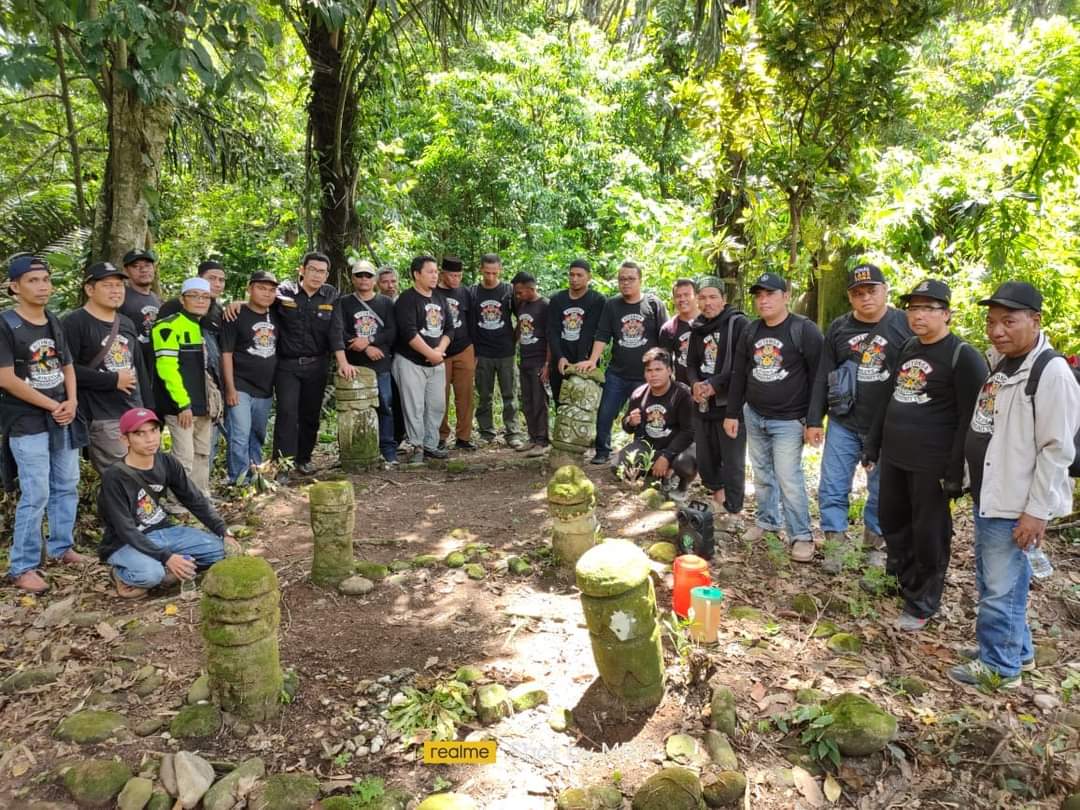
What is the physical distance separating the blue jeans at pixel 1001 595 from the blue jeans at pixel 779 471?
1485 millimetres

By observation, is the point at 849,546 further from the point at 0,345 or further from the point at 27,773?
the point at 0,345

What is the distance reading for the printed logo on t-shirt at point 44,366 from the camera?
475 cm

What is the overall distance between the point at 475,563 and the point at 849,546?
272 cm

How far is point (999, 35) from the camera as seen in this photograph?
890cm

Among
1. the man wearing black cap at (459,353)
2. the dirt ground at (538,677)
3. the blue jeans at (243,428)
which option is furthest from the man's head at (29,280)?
the man wearing black cap at (459,353)

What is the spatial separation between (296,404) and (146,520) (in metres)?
2.44

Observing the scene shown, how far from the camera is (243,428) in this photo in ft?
21.9

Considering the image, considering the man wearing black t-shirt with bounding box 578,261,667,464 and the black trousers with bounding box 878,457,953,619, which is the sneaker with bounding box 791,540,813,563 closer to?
Answer: the black trousers with bounding box 878,457,953,619

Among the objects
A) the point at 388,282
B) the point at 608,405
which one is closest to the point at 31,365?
the point at 388,282

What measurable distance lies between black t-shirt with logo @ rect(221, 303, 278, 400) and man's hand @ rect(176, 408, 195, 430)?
755 mm

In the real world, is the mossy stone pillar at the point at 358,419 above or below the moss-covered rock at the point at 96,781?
above

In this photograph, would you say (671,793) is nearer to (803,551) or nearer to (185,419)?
(803,551)

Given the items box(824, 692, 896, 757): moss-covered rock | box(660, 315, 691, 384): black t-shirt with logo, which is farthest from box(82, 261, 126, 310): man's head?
box(824, 692, 896, 757): moss-covered rock

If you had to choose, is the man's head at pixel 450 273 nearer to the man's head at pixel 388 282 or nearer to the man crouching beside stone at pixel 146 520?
the man's head at pixel 388 282
